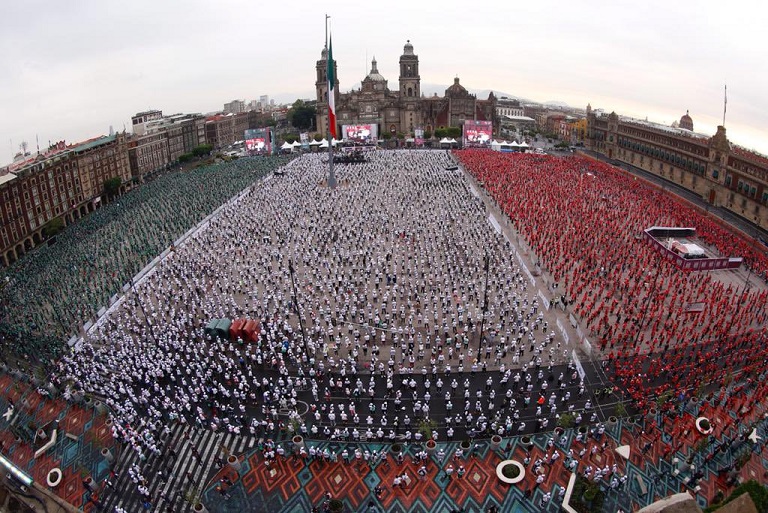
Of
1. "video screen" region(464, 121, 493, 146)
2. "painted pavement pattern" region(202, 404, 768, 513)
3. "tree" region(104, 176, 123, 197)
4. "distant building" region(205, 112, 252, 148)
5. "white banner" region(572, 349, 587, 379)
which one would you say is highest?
"distant building" region(205, 112, 252, 148)

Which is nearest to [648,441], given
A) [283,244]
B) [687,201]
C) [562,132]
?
[283,244]

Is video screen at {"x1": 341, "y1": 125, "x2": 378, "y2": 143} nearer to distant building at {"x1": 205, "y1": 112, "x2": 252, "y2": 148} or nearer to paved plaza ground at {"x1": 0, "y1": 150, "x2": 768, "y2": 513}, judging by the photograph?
distant building at {"x1": 205, "y1": 112, "x2": 252, "y2": 148}

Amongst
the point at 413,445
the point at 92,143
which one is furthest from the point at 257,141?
the point at 413,445

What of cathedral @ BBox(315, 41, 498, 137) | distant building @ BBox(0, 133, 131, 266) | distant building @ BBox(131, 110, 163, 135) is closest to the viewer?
distant building @ BBox(0, 133, 131, 266)

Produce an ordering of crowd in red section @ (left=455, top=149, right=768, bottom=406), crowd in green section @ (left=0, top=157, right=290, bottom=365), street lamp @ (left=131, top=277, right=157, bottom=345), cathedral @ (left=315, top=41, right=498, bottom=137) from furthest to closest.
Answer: cathedral @ (left=315, top=41, right=498, bottom=137) < crowd in green section @ (left=0, top=157, right=290, bottom=365) < street lamp @ (left=131, top=277, right=157, bottom=345) < crowd in red section @ (left=455, top=149, right=768, bottom=406)

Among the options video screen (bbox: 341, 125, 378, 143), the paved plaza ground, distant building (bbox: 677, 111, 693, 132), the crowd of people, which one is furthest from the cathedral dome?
the paved plaza ground

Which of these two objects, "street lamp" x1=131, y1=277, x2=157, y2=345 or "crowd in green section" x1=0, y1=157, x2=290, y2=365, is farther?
"crowd in green section" x1=0, y1=157, x2=290, y2=365

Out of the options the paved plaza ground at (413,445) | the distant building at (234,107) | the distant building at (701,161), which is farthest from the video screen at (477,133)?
the distant building at (234,107)

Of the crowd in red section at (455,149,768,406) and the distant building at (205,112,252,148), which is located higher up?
the distant building at (205,112,252,148)
